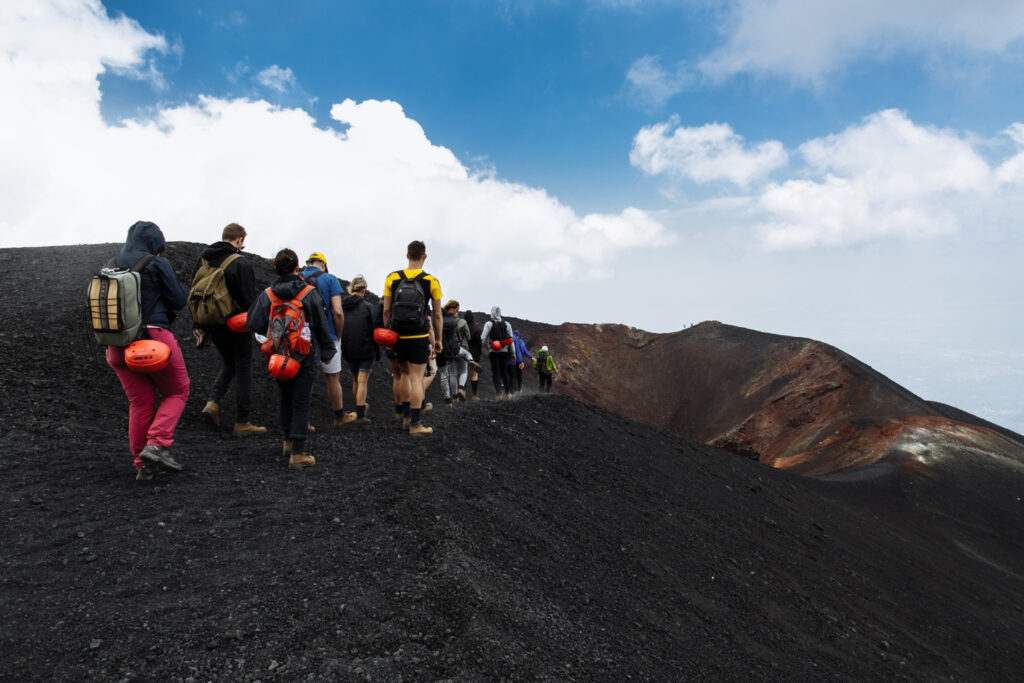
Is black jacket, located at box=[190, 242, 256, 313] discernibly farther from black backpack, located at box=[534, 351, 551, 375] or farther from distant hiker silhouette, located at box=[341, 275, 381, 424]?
black backpack, located at box=[534, 351, 551, 375]

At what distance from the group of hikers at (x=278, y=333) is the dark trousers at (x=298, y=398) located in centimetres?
1

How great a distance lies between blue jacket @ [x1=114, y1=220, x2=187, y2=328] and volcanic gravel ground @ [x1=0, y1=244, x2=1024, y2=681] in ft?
5.32

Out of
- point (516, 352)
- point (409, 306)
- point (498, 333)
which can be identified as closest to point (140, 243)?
point (409, 306)

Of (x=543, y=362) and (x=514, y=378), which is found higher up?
(x=543, y=362)

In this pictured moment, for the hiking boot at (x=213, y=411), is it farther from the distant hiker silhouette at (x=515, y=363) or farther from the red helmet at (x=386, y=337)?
the distant hiker silhouette at (x=515, y=363)

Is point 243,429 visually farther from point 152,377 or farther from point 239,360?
point 152,377

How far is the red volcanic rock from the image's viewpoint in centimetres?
2303

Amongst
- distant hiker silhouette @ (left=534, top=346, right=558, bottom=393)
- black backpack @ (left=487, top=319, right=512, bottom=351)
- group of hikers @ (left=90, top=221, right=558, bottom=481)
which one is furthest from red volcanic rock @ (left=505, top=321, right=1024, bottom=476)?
group of hikers @ (left=90, top=221, right=558, bottom=481)

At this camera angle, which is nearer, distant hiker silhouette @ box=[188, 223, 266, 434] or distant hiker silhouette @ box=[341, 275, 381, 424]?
distant hiker silhouette @ box=[188, 223, 266, 434]

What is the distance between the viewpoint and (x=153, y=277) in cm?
579

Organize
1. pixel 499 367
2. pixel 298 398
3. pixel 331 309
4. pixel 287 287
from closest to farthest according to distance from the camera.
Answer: pixel 287 287, pixel 298 398, pixel 331 309, pixel 499 367

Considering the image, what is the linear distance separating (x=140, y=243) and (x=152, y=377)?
1.32m

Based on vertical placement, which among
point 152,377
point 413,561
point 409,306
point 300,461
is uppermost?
point 409,306

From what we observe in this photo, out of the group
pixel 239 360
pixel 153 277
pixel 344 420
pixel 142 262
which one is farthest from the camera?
pixel 344 420
